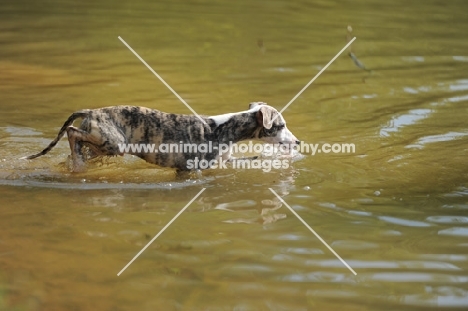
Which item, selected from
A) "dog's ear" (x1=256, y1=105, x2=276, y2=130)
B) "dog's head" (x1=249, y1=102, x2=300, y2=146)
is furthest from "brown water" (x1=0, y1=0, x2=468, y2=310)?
"dog's ear" (x1=256, y1=105, x2=276, y2=130)

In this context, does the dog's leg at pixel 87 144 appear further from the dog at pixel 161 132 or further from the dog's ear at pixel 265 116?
the dog's ear at pixel 265 116

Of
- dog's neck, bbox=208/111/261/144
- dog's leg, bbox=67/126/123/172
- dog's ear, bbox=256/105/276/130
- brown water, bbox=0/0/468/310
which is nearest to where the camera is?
brown water, bbox=0/0/468/310

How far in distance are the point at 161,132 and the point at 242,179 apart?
1.03 meters

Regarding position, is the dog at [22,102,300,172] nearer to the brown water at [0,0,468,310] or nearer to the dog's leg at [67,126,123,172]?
the dog's leg at [67,126,123,172]

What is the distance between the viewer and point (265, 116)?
862 cm

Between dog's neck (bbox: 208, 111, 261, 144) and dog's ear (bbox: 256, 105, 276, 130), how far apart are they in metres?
0.08

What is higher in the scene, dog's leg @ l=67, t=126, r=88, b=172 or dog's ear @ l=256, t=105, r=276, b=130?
dog's ear @ l=256, t=105, r=276, b=130

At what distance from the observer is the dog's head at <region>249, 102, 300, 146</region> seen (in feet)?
28.3

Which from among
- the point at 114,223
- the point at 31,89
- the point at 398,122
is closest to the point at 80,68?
the point at 31,89

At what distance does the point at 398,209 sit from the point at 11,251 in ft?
11.5

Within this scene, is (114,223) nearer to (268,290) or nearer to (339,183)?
(268,290)

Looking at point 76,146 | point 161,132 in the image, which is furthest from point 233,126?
point 76,146

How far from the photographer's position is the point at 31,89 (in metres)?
11.9

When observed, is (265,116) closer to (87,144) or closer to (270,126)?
(270,126)
